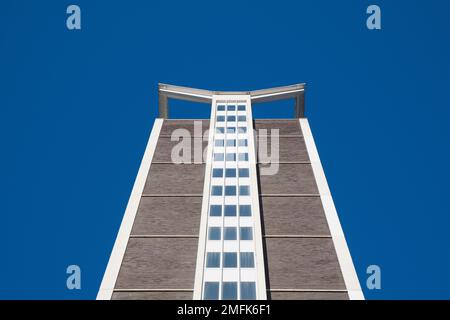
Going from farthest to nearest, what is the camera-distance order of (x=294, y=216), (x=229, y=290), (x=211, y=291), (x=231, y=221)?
(x=294, y=216) < (x=231, y=221) < (x=229, y=290) < (x=211, y=291)

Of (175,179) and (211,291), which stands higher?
(175,179)

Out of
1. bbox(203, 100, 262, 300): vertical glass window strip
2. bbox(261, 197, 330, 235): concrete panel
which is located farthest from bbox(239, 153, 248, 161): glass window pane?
bbox(261, 197, 330, 235): concrete panel

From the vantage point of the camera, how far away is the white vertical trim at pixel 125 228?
34.5 metres

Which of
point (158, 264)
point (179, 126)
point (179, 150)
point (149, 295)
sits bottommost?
point (149, 295)

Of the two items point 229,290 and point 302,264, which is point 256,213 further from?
point 229,290

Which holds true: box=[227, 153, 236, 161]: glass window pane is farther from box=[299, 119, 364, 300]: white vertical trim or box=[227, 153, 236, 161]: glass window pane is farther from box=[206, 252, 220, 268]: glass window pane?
box=[206, 252, 220, 268]: glass window pane

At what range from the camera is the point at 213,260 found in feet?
115

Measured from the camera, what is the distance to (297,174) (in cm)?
4528

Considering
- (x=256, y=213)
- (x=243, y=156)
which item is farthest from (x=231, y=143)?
(x=256, y=213)

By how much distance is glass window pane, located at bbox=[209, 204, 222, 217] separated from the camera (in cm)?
3928

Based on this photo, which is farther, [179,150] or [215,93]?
[215,93]

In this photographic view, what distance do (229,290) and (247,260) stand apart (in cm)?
275
